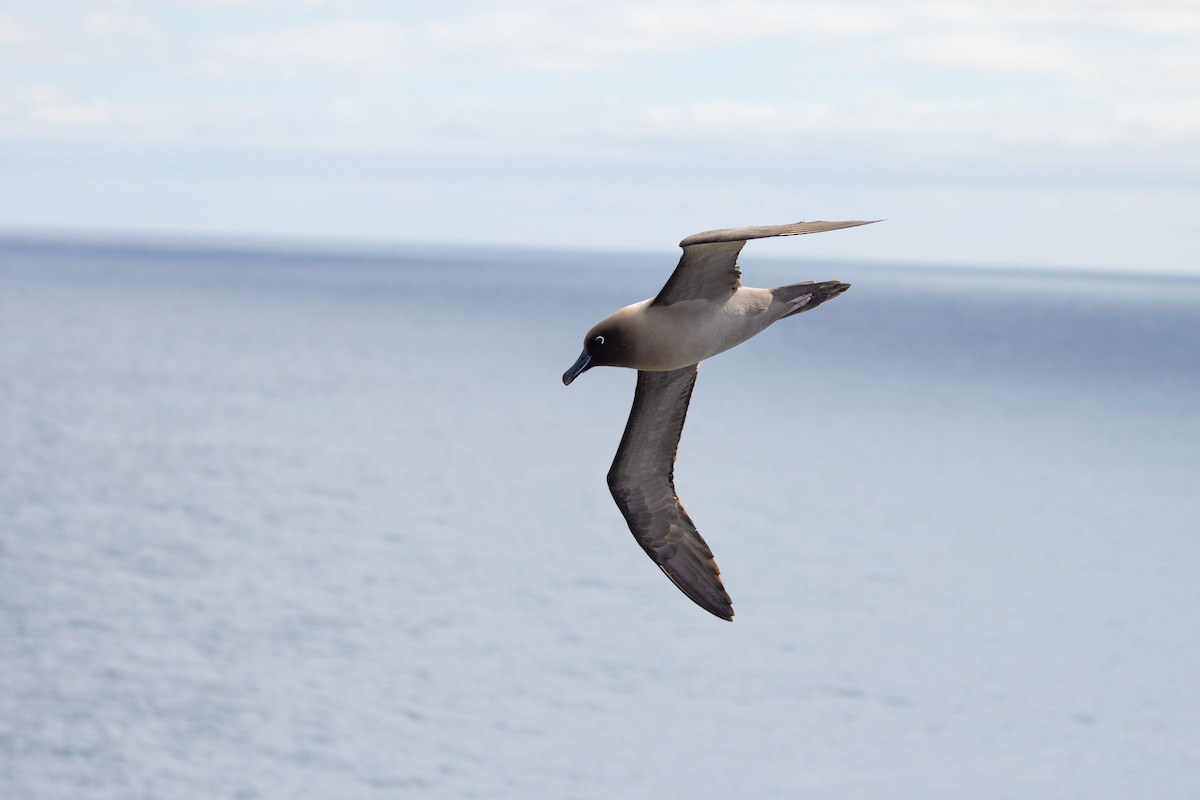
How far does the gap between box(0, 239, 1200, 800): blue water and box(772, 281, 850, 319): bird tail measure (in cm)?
5757

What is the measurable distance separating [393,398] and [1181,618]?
8881cm

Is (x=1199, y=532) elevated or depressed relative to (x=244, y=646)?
elevated

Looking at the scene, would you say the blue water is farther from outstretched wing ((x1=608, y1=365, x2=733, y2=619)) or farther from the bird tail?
the bird tail

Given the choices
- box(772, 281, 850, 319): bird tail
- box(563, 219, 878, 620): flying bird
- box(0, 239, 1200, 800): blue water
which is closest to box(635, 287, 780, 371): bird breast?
box(563, 219, 878, 620): flying bird

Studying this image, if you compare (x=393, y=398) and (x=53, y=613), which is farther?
(x=393, y=398)

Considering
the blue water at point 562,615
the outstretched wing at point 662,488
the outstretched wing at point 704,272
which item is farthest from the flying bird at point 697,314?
the blue water at point 562,615

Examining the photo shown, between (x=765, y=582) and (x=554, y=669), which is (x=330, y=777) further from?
(x=765, y=582)

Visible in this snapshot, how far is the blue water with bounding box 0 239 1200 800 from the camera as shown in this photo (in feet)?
230

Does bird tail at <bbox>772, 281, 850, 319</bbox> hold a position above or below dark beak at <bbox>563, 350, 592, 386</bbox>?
above

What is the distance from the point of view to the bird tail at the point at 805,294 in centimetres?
1109

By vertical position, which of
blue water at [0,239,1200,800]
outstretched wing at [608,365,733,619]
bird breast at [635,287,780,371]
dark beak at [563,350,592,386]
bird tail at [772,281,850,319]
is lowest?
blue water at [0,239,1200,800]

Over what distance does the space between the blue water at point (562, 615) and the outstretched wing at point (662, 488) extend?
2145 inches

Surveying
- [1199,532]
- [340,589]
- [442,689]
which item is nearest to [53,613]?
[340,589]

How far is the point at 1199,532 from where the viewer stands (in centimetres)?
10419
